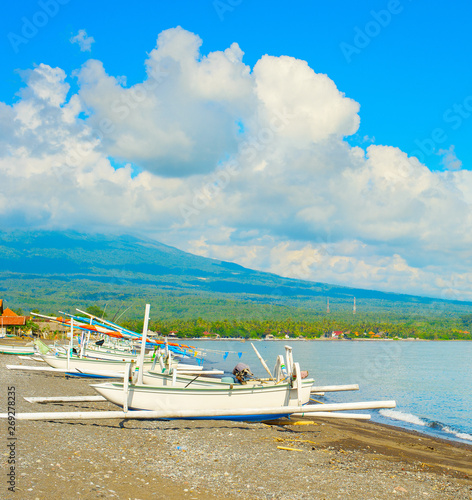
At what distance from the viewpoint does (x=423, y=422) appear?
79.6 ft

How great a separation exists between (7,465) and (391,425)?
18.2 meters

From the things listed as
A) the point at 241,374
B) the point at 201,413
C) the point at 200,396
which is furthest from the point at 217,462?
the point at 241,374

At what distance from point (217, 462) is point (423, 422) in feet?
53.4

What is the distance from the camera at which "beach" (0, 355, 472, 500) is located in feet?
32.0

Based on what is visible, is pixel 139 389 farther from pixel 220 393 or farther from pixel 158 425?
pixel 220 393

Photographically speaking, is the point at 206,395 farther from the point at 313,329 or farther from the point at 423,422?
the point at 313,329

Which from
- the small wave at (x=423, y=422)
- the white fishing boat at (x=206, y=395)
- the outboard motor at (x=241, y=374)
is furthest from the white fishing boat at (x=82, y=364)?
the small wave at (x=423, y=422)

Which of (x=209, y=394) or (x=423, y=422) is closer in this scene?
(x=209, y=394)

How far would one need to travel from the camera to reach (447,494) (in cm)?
1122

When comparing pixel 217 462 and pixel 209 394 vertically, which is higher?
pixel 209 394

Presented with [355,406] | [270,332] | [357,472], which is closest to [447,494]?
[357,472]

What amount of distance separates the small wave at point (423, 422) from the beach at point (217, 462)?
342cm

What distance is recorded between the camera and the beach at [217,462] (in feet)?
32.0

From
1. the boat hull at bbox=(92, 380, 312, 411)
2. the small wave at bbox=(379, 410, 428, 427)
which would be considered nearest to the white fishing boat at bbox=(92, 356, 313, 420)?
the boat hull at bbox=(92, 380, 312, 411)
